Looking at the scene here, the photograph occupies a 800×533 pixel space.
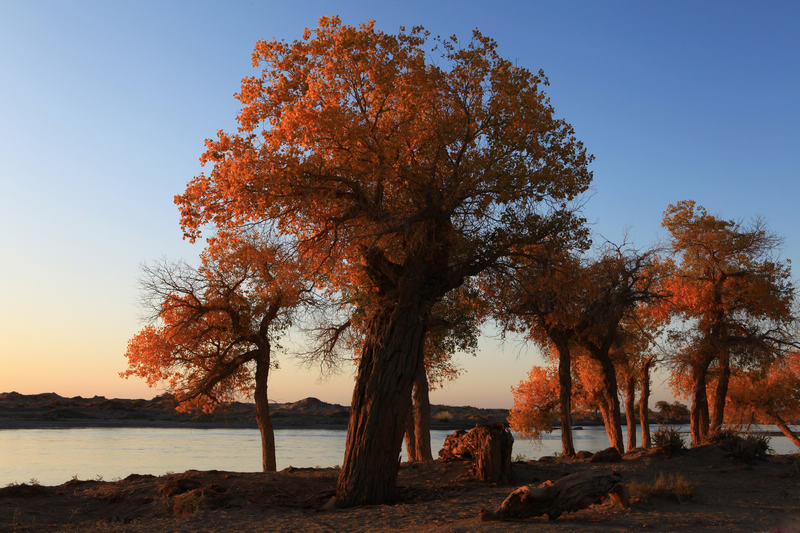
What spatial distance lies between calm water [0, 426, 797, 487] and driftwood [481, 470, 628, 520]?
53.2 feet

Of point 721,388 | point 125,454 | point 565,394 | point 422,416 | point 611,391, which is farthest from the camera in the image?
point 125,454

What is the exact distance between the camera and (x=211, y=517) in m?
10.9

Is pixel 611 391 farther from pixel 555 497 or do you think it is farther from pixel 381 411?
pixel 555 497

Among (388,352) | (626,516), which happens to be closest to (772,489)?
(626,516)

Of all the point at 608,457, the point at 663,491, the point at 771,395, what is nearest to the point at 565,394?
the point at 608,457

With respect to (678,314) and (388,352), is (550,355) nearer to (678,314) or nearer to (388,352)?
(678,314)

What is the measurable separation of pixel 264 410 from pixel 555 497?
12.3m

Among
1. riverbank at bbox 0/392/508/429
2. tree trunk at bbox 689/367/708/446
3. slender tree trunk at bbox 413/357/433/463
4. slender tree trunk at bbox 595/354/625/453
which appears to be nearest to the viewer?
slender tree trunk at bbox 413/357/433/463

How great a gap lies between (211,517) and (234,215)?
5741 millimetres

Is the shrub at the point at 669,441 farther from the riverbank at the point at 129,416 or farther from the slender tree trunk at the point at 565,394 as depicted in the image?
the riverbank at the point at 129,416

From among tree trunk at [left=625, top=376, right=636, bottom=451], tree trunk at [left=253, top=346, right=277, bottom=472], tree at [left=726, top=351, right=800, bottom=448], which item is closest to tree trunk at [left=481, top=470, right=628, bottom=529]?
tree trunk at [left=253, top=346, right=277, bottom=472]

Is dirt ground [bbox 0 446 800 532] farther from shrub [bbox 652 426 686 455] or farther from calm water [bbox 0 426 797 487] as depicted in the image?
calm water [bbox 0 426 797 487]

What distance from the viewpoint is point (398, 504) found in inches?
461

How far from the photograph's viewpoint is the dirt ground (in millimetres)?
9781
